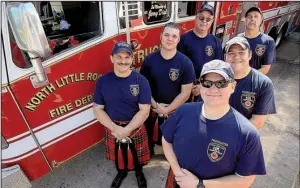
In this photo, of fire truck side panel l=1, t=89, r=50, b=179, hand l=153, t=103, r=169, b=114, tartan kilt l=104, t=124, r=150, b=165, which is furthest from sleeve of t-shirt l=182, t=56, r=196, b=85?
fire truck side panel l=1, t=89, r=50, b=179

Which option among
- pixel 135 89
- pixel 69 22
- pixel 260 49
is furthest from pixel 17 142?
pixel 260 49

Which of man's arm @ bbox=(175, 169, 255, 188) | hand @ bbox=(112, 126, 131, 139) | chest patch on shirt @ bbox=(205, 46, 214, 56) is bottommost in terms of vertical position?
hand @ bbox=(112, 126, 131, 139)

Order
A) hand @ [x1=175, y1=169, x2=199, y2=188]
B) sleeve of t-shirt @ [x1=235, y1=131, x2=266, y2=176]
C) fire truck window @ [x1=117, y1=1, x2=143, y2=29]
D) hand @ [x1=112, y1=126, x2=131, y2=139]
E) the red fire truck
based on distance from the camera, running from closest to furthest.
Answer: sleeve of t-shirt @ [x1=235, y1=131, x2=266, y2=176]
hand @ [x1=175, y1=169, x2=199, y2=188]
the red fire truck
hand @ [x1=112, y1=126, x2=131, y2=139]
fire truck window @ [x1=117, y1=1, x2=143, y2=29]

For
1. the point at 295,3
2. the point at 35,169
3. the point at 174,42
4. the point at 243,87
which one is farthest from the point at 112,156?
the point at 295,3

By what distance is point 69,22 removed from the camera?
277cm

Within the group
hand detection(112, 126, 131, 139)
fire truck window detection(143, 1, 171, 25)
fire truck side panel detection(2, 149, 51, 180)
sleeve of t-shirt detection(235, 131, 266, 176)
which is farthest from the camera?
fire truck window detection(143, 1, 171, 25)

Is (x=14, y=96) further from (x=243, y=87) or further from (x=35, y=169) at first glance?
(x=243, y=87)

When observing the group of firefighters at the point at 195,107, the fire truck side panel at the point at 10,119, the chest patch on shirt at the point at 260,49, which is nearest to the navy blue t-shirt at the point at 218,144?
the group of firefighters at the point at 195,107

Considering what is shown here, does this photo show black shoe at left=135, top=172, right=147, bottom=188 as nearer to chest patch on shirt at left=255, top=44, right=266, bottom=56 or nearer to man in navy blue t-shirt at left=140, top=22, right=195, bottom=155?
man in navy blue t-shirt at left=140, top=22, right=195, bottom=155

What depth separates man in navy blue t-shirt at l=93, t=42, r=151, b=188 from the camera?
7.67 ft

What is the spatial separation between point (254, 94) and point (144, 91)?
98 centimetres

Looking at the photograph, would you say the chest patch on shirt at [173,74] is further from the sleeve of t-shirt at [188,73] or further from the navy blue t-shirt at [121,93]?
the navy blue t-shirt at [121,93]

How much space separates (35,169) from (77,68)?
3.44 ft

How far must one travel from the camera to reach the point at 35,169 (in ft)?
7.88
